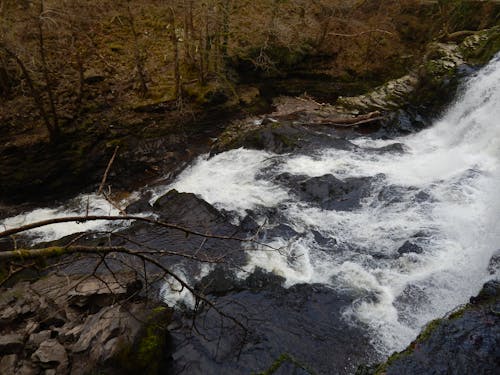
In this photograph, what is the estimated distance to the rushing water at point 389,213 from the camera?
6.07 meters

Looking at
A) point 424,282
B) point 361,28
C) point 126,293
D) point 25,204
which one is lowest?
point 25,204

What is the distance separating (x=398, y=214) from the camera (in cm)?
793

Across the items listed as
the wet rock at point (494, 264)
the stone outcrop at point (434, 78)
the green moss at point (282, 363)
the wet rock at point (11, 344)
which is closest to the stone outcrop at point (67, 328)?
the wet rock at point (11, 344)

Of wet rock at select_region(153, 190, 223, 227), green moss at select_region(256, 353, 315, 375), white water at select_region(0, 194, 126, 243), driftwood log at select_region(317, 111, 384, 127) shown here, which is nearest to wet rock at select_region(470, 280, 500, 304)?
green moss at select_region(256, 353, 315, 375)

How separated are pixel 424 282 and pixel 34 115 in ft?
36.7

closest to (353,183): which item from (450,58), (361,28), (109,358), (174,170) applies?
(174,170)

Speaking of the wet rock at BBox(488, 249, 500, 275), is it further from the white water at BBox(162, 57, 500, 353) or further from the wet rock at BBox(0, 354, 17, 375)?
the wet rock at BBox(0, 354, 17, 375)

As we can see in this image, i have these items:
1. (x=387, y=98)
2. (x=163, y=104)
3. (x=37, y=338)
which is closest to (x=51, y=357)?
(x=37, y=338)

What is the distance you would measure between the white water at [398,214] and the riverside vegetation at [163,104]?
2.16 ft

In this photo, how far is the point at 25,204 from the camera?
10109 millimetres

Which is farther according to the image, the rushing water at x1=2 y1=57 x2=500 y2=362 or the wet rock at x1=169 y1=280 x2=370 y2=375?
the rushing water at x1=2 y1=57 x2=500 y2=362

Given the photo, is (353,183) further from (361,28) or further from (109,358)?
(361,28)

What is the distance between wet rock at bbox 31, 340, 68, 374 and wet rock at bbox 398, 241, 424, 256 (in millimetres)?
5867

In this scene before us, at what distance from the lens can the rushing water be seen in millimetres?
6070
